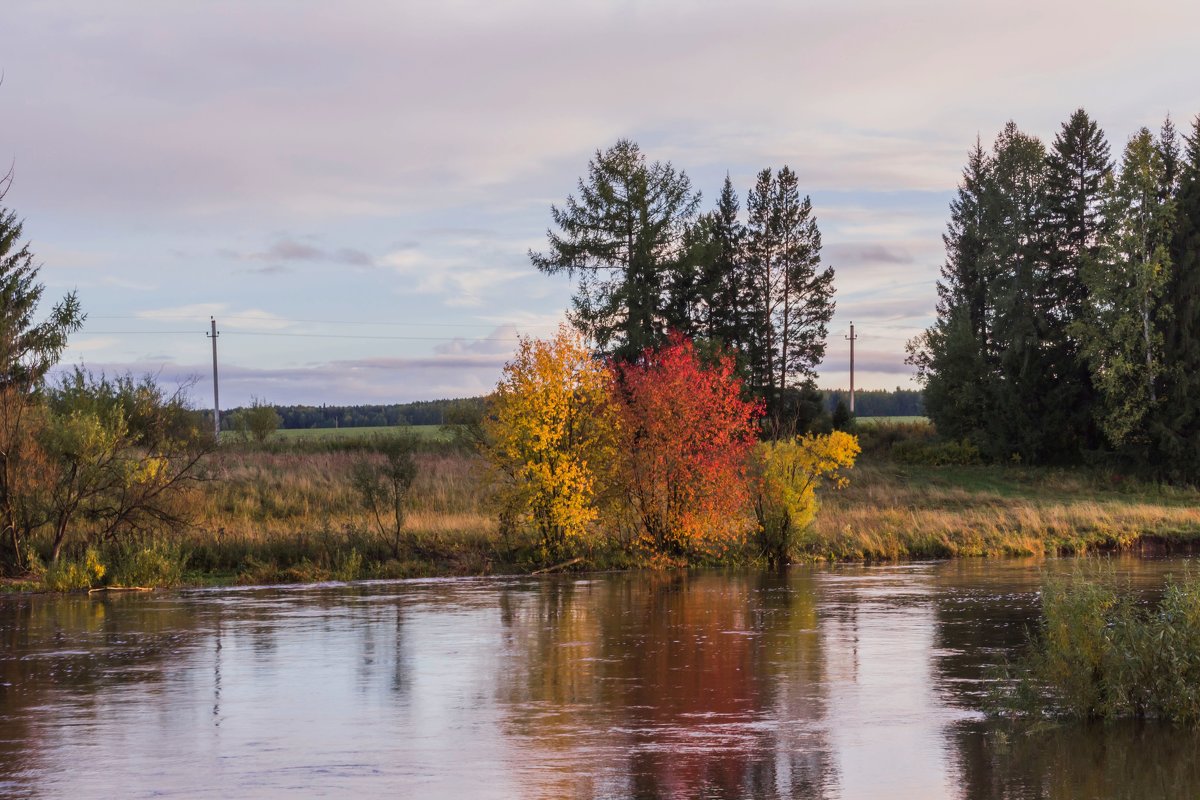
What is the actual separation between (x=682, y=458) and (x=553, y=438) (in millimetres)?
3095

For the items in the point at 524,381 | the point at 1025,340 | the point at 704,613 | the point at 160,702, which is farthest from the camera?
the point at 1025,340

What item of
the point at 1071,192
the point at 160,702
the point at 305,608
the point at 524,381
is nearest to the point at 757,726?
the point at 160,702

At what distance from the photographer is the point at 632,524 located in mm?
28969

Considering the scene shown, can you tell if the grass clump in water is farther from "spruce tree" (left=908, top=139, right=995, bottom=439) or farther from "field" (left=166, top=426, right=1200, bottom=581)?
"spruce tree" (left=908, top=139, right=995, bottom=439)

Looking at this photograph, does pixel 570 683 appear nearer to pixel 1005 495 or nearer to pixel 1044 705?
pixel 1044 705

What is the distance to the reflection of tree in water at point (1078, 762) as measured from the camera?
31.3 feet

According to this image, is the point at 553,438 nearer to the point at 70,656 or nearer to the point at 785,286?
the point at 70,656

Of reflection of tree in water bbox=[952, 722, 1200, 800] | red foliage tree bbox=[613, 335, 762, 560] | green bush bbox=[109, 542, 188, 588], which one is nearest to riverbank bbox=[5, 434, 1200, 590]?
green bush bbox=[109, 542, 188, 588]

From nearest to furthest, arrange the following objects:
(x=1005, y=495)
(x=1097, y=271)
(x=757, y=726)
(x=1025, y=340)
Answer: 1. (x=757, y=726)
2. (x=1005, y=495)
3. (x=1097, y=271)
4. (x=1025, y=340)

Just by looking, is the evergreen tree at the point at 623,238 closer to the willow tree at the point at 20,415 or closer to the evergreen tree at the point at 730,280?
the evergreen tree at the point at 730,280

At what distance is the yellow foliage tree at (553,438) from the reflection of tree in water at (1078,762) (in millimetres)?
15927

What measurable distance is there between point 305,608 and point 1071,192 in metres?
49.7

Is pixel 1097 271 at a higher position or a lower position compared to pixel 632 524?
higher

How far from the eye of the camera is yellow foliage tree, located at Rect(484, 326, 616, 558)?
27109 millimetres
